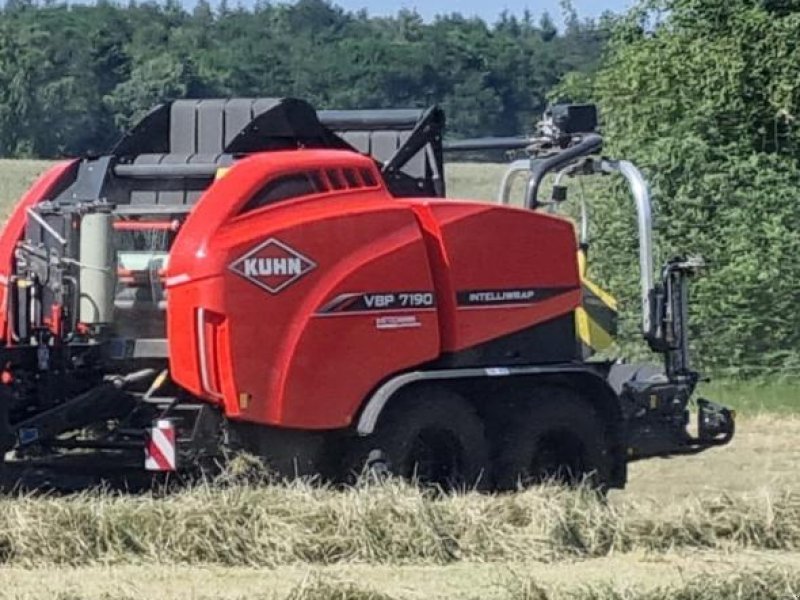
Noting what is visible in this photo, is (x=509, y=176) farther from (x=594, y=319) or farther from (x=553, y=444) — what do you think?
(x=553, y=444)

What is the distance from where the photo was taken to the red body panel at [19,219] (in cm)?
1191

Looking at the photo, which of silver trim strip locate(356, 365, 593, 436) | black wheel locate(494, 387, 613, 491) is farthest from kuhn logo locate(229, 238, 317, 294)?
black wheel locate(494, 387, 613, 491)

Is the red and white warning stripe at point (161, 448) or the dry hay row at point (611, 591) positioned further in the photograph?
the red and white warning stripe at point (161, 448)

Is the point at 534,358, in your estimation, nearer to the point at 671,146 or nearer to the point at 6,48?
the point at 671,146

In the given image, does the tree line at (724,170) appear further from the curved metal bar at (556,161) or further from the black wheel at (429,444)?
the black wheel at (429,444)

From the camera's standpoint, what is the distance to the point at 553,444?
1229cm

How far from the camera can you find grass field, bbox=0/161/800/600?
8.16 metres

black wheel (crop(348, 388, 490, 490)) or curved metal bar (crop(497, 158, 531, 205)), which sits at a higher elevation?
curved metal bar (crop(497, 158, 531, 205))

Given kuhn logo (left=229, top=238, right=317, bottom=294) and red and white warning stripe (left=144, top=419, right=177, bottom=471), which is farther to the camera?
red and white warning stripe (left=144, top=419, right=177, bottom=471)

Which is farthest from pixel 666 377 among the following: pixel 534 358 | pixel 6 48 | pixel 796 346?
pixel 6 48

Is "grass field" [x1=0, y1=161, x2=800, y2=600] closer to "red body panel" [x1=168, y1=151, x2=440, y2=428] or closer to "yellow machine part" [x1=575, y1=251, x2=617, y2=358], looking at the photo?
"red body panel" [x1=168, y1=151, x2=440, y2=428]

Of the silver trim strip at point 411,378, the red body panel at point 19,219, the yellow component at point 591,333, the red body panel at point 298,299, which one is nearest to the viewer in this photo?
the red body panel at point 298,299

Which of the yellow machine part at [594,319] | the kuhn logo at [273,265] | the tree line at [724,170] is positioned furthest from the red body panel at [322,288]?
the tree line at [724,170]

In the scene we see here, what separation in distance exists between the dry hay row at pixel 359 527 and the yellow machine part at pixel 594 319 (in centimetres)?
298
